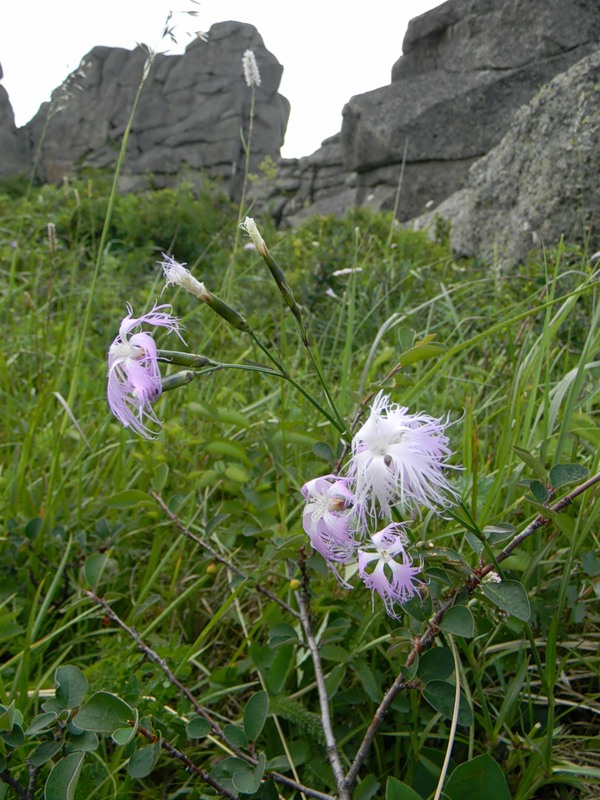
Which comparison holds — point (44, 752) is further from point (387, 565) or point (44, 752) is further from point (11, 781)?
point (387, 565)

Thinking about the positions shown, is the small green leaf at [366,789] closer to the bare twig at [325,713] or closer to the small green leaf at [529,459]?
the bare twig at [325,713]

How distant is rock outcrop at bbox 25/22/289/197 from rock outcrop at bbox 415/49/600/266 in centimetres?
1458

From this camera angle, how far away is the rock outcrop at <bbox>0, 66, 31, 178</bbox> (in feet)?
63.7

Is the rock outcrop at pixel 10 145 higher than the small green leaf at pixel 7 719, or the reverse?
the rock outcrop at pixel 10 145

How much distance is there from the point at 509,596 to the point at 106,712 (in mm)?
360

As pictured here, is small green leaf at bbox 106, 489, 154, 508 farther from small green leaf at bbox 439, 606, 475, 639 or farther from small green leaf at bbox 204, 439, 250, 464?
small green leaf at bbox 439, 606, 475, 639

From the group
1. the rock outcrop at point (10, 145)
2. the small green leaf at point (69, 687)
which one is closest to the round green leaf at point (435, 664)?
the small green leaf at point (69, 687)

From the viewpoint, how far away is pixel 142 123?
1939cm

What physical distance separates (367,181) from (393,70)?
2.16 m

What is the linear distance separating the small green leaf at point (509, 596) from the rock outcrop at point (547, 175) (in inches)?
82.2

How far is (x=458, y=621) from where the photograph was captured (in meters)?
0.55

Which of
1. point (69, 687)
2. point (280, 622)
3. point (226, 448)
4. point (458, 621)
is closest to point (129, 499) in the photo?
point (226, 448)

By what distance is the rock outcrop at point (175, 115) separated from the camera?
18.3 metres

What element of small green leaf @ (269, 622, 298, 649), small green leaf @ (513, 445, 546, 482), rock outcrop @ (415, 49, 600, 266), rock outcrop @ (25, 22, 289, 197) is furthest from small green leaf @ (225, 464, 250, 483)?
rock outcrop @ (25, 22, 289, 197)
